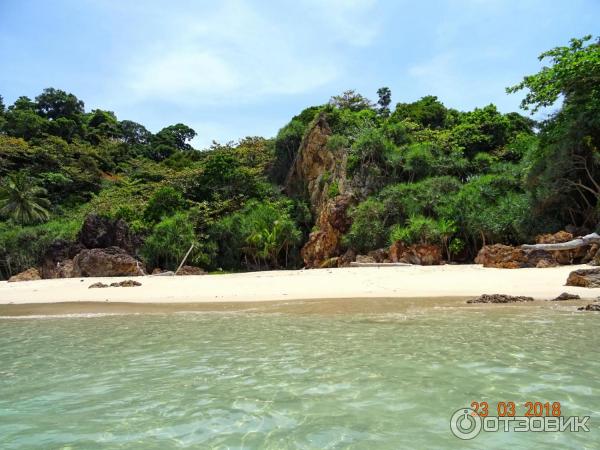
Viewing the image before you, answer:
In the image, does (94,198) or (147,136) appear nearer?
(94,198)

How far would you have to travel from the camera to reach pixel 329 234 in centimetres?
2631

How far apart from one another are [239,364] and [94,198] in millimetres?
38671

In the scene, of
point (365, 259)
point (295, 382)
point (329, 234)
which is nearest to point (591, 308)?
point (295, 382)

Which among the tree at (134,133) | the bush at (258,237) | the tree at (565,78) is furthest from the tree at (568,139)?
the tree at (134,133)

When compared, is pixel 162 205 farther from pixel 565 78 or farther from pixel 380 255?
pixel 565 78

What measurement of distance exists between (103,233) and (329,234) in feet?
47.7

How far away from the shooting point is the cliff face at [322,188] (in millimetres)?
26406

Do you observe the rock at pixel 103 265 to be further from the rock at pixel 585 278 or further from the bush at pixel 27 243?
the rock at pixel 585 278

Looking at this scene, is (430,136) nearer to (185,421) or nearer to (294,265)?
(294,265)

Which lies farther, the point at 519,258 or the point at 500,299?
the point at 519,258

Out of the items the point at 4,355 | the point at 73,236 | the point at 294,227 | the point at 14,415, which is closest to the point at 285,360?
the point at 14,415

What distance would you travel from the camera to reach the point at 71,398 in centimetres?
385

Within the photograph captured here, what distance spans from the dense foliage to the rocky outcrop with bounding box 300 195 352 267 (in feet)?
3.00

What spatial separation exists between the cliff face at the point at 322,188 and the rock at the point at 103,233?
12053 mm
